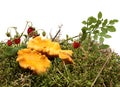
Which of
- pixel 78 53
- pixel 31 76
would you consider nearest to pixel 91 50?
pixel 78 53

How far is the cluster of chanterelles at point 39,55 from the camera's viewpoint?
2.50m

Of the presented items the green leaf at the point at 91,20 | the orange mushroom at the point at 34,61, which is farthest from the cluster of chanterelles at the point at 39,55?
the green leaf at the point at 91,20

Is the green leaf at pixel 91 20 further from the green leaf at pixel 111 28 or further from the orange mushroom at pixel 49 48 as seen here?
the orange mushroom at pixel 49 48

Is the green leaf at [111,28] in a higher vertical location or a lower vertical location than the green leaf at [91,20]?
lower

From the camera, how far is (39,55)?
8.32 feet

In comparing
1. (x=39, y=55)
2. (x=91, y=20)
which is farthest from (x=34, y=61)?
(x=91, y=20)

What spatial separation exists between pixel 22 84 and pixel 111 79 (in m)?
0.53

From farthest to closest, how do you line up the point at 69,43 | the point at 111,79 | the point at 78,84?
the point at 69,43 → the point at 111,79 → the point at 78,84

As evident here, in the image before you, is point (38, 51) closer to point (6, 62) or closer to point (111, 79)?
point (6, 62)

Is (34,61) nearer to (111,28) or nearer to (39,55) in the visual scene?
(39,55)

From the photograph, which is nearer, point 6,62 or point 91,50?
point 6,62

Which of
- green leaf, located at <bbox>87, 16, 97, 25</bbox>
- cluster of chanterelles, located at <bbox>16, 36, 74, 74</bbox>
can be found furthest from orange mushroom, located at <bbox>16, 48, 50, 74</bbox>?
green leaf, located at <bbox>87, 16, 97, 25</bbox>

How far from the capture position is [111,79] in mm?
2576

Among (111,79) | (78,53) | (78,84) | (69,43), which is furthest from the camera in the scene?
(69,43)
